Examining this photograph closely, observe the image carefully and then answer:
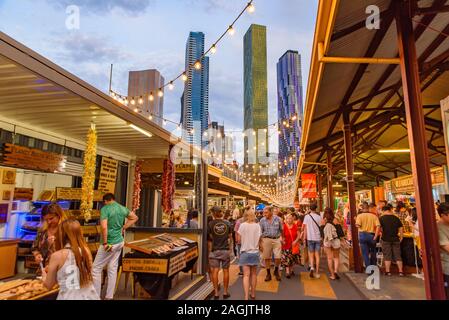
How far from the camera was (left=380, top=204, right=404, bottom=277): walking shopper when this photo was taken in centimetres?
752

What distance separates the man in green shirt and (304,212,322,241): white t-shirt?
15.6 ft

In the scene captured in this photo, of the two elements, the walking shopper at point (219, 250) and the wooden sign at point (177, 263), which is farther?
the walking shopper at point (219, 250)

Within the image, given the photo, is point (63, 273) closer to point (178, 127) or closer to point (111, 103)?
point (111, 103)

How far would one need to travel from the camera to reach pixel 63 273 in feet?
8.46

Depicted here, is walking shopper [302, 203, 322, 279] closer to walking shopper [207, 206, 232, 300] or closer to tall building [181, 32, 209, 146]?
walking shopper [207, 206, 232, 300]

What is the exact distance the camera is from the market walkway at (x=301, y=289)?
6.05 metres

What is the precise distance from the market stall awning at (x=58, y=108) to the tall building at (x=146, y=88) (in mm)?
1800

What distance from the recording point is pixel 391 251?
302 inches

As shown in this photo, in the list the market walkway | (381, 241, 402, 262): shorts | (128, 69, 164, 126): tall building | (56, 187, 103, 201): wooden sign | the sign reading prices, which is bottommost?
the market walkway

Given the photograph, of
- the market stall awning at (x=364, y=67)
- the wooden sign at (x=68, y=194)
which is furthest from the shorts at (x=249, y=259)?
the wooden sign at (x=68, y=194)

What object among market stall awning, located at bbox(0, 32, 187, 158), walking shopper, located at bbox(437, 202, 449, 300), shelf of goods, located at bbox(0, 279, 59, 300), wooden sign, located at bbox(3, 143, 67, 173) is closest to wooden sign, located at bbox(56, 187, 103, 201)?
wooden sign, located at bbox(3, 143, 67, 173)

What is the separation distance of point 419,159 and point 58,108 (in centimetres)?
593

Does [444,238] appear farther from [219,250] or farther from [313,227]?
[313,227]

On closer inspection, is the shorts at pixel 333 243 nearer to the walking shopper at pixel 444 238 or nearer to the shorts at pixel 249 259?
the shorts at pixel 249 259
